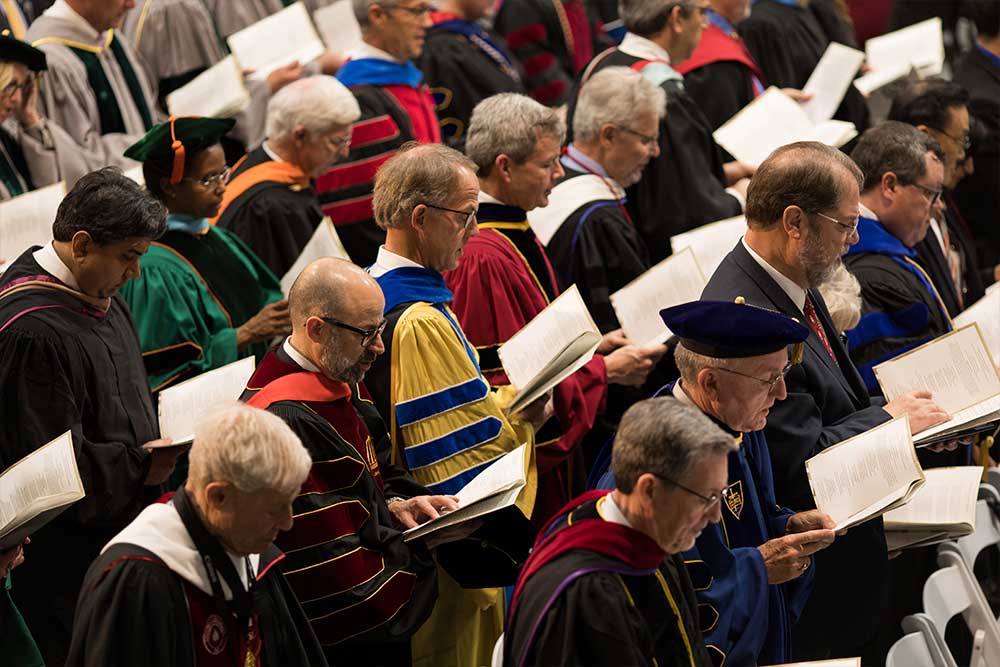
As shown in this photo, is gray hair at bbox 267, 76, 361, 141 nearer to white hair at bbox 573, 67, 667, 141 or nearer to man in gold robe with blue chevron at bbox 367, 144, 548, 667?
white hair at bbox 573, 67, 667, 141

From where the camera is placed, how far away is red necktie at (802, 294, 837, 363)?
527 centimetres

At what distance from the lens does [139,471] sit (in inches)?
198

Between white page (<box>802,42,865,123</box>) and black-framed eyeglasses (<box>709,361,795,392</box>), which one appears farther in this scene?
white page (<box>802,42,865,123</box>)

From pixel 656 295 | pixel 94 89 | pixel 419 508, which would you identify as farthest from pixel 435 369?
pixel 94 89

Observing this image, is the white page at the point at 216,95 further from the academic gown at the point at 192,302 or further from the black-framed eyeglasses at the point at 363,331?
the black-framed eyeglasses at the point at 363,331

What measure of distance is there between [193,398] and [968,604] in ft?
9.13

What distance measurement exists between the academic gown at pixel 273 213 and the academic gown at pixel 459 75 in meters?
2.19

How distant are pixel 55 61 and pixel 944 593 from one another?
4724mm

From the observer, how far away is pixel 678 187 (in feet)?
24.3

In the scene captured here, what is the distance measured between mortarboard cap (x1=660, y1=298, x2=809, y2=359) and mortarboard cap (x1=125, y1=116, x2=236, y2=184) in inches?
93.1

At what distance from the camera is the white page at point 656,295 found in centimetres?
576

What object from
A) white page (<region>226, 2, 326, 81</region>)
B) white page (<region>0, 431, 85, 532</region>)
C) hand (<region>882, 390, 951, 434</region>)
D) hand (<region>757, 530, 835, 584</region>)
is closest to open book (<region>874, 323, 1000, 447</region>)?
hand (<region>882, 390, 951, 434</region>)

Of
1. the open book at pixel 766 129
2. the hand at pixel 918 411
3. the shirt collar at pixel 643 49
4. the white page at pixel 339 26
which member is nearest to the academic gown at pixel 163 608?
the hand at pixel 918 411

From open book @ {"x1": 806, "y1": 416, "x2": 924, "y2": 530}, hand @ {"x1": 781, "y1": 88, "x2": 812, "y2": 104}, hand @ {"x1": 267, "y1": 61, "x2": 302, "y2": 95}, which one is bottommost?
open book @ {"x1": 806, "y1": 416, "x2": 924, "y2": 530}
